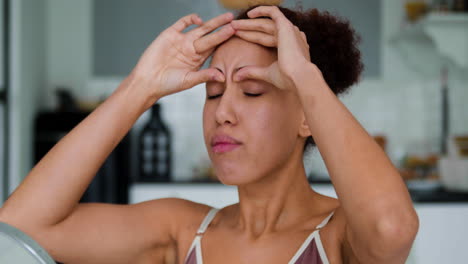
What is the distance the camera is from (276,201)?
1173 mm

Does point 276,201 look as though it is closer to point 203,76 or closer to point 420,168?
point 203,76

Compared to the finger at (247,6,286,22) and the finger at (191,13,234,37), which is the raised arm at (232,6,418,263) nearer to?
the finger at (247,6,286,22)

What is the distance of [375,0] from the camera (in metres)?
4.02

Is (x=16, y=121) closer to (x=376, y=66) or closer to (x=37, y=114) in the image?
(x=37, y=114)

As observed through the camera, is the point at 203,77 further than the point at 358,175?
Yes

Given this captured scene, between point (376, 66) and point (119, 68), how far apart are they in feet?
5.88

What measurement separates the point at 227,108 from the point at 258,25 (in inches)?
6.8

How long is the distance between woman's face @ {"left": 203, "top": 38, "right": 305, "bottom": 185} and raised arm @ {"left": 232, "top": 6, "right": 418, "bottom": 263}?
15 cm

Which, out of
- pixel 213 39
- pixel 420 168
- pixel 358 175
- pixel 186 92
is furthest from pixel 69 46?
pixel 358 175

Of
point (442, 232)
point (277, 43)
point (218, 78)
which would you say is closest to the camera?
point (277, 43)

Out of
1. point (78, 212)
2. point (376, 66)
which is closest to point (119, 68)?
point (376, 66)

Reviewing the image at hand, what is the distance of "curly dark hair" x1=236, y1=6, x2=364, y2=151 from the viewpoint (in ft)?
3.94

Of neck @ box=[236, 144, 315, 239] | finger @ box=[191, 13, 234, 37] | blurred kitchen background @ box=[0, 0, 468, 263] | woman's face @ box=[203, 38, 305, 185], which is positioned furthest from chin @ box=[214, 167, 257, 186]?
blurred kitchen background @ box=[0, 0, 468, 263]

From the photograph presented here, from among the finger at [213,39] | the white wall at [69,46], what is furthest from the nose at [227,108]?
the white wall at [69,46]
